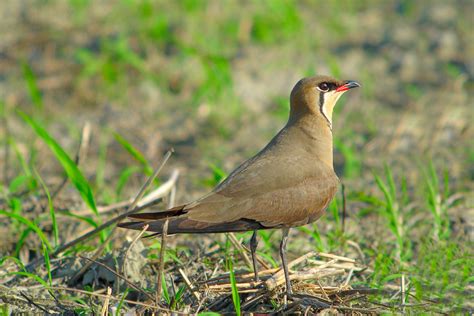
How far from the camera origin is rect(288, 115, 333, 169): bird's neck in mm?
4445

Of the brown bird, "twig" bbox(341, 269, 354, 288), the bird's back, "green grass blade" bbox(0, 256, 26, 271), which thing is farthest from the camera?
"green grass blade" bbox(0, 256, 26, 271)

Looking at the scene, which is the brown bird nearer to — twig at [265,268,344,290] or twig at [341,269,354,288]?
twig at [265,268,344,290]

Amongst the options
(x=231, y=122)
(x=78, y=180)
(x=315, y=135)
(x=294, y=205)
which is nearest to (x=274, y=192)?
(x=294, y=205)

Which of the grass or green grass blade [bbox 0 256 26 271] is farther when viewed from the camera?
the grass

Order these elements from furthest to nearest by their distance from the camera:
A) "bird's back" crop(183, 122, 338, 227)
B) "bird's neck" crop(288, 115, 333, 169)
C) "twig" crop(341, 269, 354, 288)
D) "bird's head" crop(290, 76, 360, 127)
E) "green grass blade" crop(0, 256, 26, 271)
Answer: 1. "bird's head" crop(290, 76, 360, 127)
2. "bird's neck" crop(288, 115, 333, 169)
3. "green grass blade" crop(0, 256, 26, 271)
4. "twig" crop(341, 269, 354, 288)
5. "bird's back" crop(183, 122, 338, 227)

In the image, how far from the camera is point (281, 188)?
162 inches

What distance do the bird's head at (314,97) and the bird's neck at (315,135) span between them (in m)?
0.05

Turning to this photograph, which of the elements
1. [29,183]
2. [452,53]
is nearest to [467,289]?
[29,183]

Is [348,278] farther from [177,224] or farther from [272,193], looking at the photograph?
[177,224]

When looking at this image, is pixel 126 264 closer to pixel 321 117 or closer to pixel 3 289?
pixel 3 289

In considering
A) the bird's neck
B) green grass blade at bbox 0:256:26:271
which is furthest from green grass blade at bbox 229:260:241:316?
green grass blade at bbox 0:256:26:271

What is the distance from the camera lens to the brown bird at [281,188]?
3834mm

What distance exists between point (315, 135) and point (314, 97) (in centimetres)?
26

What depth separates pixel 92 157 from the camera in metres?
7.27
